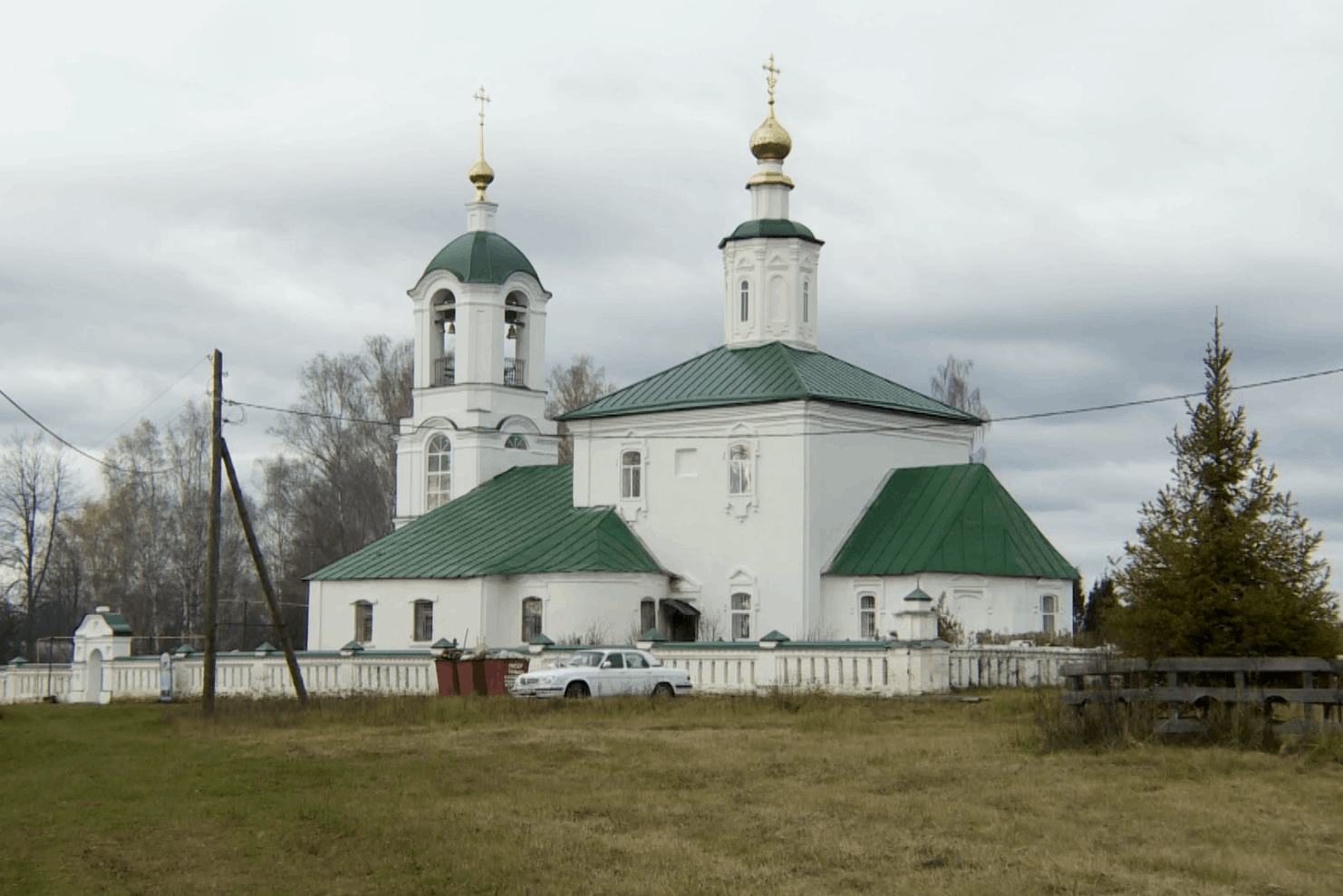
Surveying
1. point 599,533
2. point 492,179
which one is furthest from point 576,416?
point 492,179

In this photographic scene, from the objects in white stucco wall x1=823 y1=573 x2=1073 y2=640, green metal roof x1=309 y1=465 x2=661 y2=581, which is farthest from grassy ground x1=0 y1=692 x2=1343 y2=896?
green metal roof x1=309 y1=465 x2=661 y2=581

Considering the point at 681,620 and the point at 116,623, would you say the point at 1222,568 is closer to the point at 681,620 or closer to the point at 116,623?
the point at 681,620

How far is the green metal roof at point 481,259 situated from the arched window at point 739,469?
11618 millimetres

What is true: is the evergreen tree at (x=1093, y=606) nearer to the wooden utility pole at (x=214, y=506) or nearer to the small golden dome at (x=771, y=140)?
the small golden dome at (x=771, y=140)

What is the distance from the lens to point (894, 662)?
25.6m

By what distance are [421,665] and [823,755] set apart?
15459 millimetres

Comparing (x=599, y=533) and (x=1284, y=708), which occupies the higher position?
(x=599, y=533)

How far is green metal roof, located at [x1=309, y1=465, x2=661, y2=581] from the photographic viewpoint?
121ft

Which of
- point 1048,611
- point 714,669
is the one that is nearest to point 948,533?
point 1048,611

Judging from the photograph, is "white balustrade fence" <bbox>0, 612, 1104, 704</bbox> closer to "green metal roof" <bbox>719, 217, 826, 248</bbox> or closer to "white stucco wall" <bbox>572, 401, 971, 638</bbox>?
"white stucco wall" <bbox>572, 401, 971, 638</bbox>

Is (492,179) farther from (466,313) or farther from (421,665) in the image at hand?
(421,665)

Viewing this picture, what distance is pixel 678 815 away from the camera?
12914 mm

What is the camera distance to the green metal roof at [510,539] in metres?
36.8

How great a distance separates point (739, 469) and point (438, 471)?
1272 centimetres
